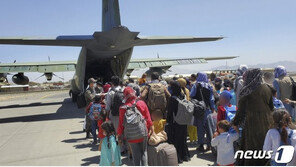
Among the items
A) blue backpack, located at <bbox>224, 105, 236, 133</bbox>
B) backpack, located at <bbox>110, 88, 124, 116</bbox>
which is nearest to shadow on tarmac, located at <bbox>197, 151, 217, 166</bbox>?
blue backpack, located at <bbox>224, 105, 236, 133</bbox>

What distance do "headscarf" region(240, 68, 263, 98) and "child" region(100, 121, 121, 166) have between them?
7.69 ft

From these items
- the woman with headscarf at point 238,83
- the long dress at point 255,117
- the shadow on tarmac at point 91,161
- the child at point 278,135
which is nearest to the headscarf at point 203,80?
the woman with headscarf at point 238,83

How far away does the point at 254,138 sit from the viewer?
3084 millimetres

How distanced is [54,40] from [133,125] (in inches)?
311

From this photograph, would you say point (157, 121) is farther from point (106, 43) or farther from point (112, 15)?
point (112, 15)

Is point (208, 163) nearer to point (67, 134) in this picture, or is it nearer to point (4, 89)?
point (67, 134)

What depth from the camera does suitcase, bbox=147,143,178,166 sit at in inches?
161

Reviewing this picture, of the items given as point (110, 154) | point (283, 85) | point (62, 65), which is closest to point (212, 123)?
point (283, 85)

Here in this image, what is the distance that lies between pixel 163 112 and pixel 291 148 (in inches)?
98.4

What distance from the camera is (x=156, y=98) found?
15.1 feet

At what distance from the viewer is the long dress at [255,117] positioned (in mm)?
3074

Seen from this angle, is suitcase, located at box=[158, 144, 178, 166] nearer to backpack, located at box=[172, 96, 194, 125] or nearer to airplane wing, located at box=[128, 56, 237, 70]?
backpack, located at box=[172, 96, 194, 125]

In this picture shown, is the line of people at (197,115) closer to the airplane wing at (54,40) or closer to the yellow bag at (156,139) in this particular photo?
the yellow bag at (156,139)

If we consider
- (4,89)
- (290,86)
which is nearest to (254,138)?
(290,86)
